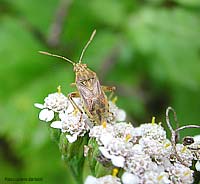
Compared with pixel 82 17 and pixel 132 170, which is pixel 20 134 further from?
pixel 132 170

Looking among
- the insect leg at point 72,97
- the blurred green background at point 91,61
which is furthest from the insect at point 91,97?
the blurred green background at point 91,61

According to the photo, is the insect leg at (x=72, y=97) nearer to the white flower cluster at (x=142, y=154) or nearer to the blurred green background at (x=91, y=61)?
the white flower cluster at (x=142, y=154)

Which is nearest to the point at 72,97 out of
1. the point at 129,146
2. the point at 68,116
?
the point at 68,116

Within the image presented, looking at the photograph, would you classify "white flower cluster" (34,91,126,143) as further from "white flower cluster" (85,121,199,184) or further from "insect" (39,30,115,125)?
"white flower cluster" (85,121,199,184)

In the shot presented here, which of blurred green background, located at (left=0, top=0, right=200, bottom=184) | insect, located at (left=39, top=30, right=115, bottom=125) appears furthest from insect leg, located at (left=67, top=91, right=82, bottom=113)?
blurred green background, located at (left=0, top=0, right=200, bottom=184)

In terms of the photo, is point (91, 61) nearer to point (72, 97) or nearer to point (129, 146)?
point (72, 97)

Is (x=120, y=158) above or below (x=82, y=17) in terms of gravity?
below

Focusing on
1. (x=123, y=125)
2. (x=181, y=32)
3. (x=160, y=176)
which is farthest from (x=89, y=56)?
(x=160, y=176)
